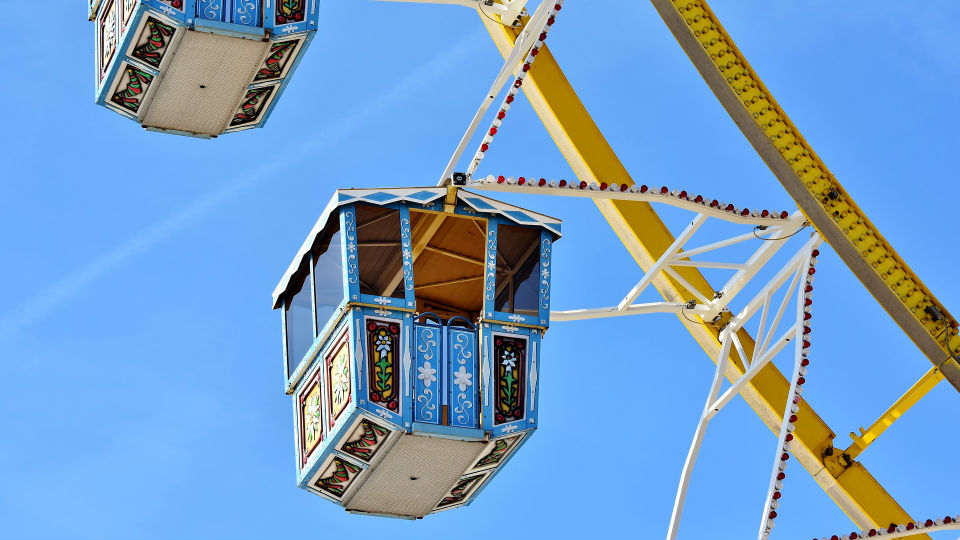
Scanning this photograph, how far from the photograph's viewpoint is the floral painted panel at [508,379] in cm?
2003

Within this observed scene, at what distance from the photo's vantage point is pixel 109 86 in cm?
2119

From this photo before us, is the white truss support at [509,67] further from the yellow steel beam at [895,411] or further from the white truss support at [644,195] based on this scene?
the yellow steel beam at [895,411]

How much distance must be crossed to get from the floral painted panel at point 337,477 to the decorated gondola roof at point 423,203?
170 centimetres

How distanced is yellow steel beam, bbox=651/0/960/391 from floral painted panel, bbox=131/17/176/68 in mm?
3866

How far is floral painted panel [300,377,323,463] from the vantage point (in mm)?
20281

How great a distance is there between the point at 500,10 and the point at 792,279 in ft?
11.1

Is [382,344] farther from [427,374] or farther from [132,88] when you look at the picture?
[132,88]

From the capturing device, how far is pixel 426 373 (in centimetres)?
1986

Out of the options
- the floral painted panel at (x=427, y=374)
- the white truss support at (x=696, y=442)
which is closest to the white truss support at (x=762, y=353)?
the white truss support at (x=696, y=442)

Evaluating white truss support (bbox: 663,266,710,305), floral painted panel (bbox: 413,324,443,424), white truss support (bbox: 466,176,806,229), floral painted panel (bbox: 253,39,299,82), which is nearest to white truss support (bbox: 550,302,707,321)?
white truss support (bbox: 663,266,710,305)

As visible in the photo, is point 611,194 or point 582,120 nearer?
point 611,194

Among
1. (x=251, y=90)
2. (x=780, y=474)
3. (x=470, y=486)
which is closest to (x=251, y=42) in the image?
(x=251, y=90)

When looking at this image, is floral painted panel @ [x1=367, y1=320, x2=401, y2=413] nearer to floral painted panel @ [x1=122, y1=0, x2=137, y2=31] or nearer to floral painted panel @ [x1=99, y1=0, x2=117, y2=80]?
floral painted panel @ [x1=122, y1=0, x2=137, y2=31]

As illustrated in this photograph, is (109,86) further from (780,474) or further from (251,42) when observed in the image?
(780,474)
